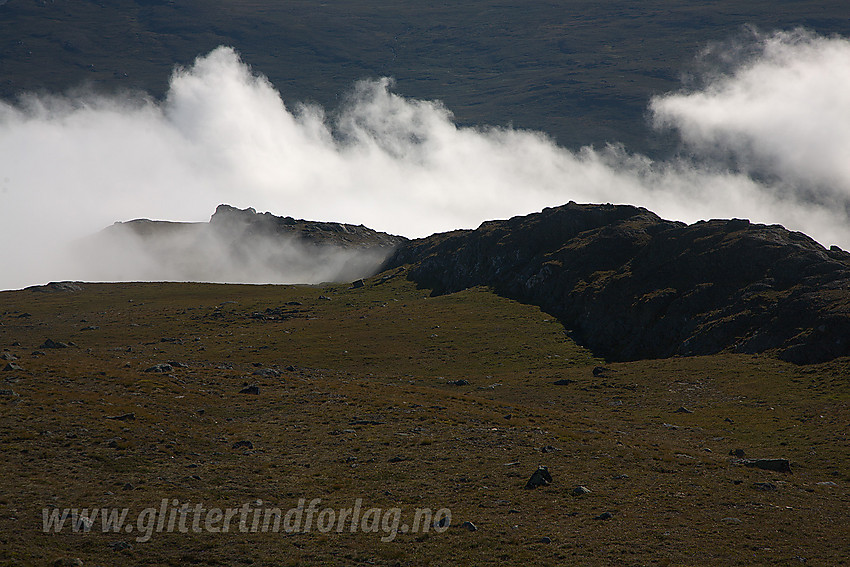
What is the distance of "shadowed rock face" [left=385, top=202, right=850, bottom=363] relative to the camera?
90750 millimetres

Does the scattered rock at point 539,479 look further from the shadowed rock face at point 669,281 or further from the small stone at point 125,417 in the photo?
the shadowed rock face at point 669,281

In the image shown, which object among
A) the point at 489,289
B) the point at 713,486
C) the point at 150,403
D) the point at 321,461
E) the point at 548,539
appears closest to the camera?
the point at 548,539

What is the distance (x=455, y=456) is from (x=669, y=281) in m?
78.3

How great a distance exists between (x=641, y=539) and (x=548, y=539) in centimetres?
442

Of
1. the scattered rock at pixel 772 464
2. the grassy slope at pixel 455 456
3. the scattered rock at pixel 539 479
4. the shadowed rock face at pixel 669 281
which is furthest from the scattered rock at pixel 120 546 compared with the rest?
the shadowed rock face at pixel 669 281

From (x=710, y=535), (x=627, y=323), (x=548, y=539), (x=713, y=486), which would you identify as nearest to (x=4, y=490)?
(x=548, y=539)

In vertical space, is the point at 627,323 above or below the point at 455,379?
above

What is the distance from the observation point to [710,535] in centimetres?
3244

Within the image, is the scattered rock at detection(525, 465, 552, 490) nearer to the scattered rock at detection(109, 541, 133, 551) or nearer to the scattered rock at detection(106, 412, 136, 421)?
the scattered rock at detection(109, 541, 133, 551)

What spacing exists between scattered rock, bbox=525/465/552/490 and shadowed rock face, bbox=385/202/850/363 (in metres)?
57.6

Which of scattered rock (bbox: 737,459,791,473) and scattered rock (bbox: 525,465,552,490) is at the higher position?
scattered rock (bbox: 525,465,552,490)

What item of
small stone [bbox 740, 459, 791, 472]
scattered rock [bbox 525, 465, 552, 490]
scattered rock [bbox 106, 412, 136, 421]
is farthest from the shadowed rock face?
scattered rock [bbox 106, 412, 136, 421]

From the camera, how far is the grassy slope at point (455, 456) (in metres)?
31.0

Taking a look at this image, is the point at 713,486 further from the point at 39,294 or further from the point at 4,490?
the point at 39,294
